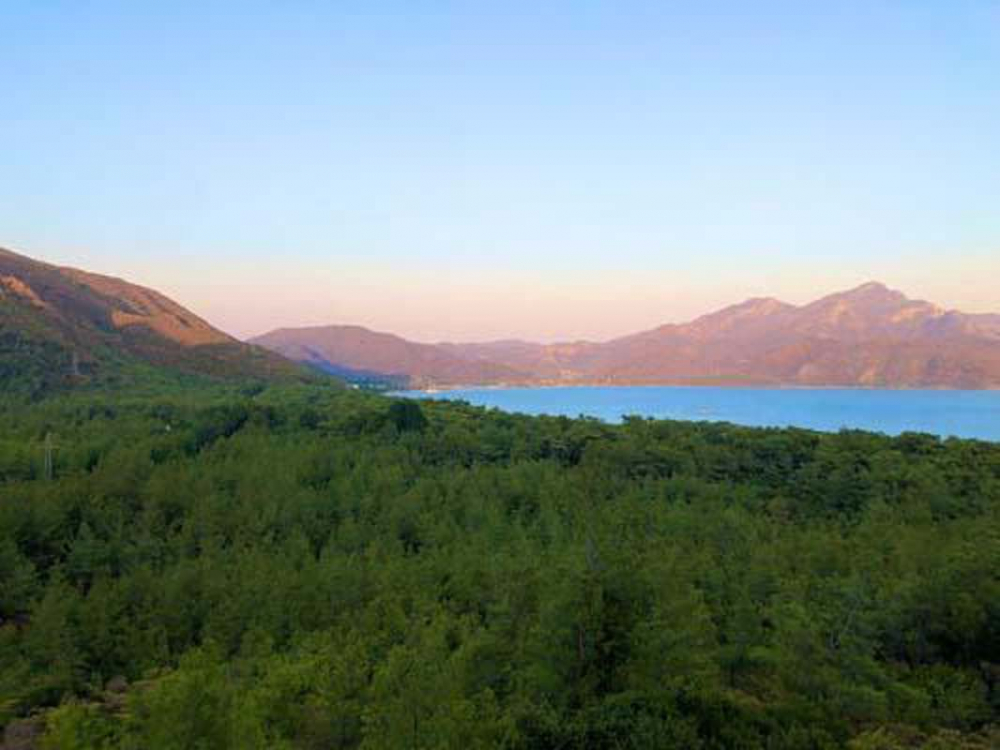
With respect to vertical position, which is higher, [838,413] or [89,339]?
[89,339]

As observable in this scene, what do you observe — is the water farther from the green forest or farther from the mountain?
the green forest

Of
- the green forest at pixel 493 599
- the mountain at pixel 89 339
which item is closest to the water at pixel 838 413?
the mountain at pixel 89 339

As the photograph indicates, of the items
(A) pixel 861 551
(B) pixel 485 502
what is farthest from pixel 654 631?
(B) pixel 485 502

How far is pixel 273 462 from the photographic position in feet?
155

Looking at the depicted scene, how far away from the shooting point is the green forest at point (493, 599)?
15.2 metres

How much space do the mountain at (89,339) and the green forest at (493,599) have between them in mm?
57823

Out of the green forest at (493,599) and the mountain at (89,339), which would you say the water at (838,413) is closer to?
the mountain at (89,339)

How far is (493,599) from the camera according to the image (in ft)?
80.7

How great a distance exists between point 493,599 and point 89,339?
123m

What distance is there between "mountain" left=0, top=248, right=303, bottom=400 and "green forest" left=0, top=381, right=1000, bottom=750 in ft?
190

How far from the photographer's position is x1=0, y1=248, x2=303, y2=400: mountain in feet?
335

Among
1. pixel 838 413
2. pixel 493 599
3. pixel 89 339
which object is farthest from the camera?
pixel 838 413

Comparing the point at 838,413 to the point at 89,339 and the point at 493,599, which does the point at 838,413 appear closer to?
the point at 89,339

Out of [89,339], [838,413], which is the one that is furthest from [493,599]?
[838,413]
